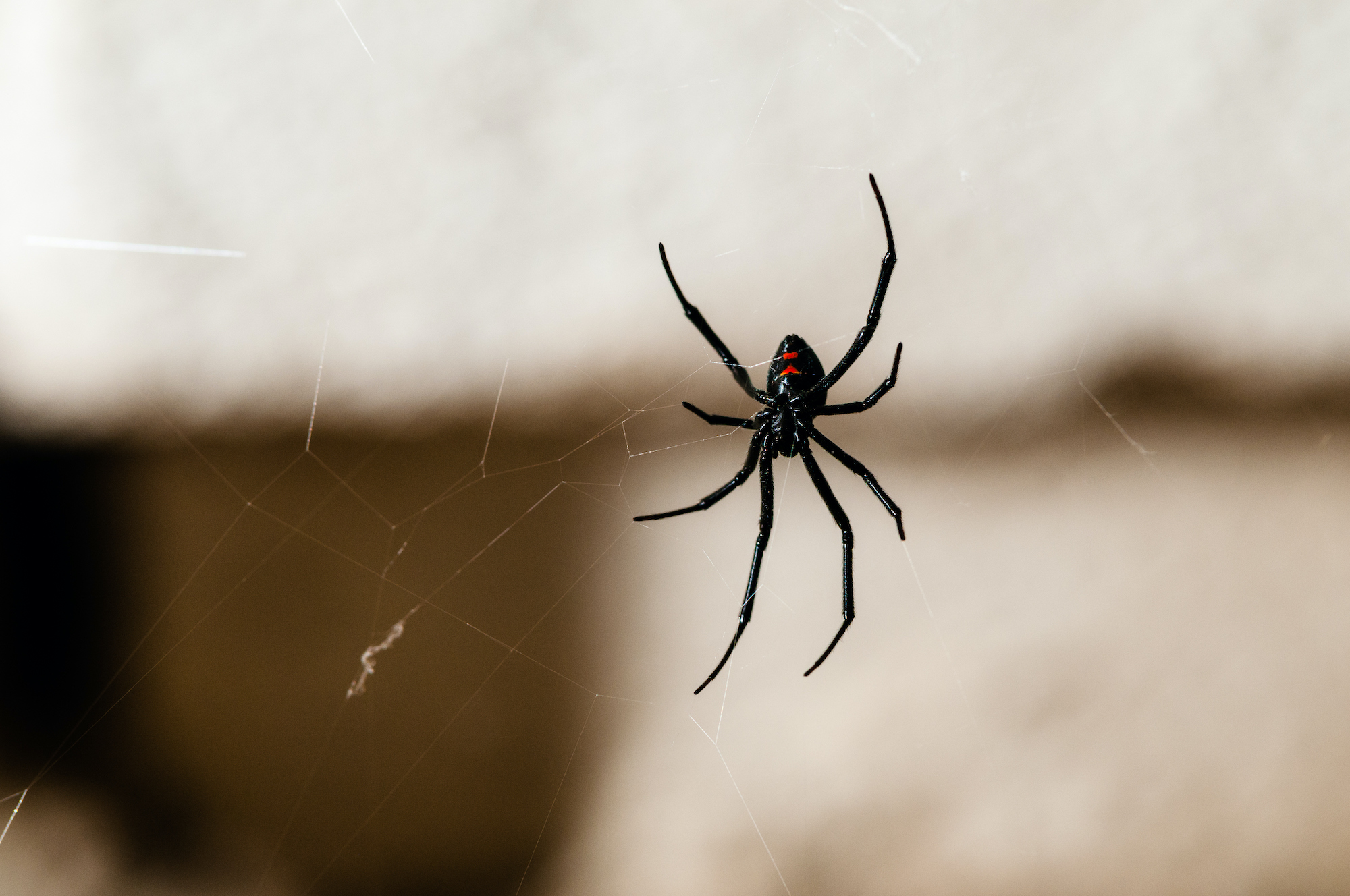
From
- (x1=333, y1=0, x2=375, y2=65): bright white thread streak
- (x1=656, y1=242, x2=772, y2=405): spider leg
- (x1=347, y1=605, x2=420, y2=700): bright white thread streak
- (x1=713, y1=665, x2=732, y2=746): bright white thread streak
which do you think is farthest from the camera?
(x1=713, y1=665, x2=732, y2=746): bright white thread streak

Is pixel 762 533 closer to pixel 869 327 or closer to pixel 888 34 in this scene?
pixel 869 327

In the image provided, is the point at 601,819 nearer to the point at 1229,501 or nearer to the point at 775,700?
the point at 775,700

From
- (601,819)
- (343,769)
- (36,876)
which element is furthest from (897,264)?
(36,876)

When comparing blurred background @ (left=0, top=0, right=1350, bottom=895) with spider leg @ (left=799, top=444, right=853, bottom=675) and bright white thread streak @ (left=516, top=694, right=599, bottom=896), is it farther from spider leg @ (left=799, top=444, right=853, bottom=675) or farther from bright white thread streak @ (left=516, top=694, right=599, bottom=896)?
spider leg @ (left=799, top=444, right=853, bottom=675)

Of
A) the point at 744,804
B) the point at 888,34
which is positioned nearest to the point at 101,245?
the point at 888,34

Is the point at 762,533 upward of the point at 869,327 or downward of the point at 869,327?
downward

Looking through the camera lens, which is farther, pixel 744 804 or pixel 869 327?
pixel 744 804

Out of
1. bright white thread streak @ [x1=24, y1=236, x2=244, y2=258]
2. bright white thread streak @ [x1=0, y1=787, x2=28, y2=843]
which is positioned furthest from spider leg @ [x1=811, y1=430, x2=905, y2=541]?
bright white thread streak @ [x1=0, y1=787, x2=28, y2=843]
